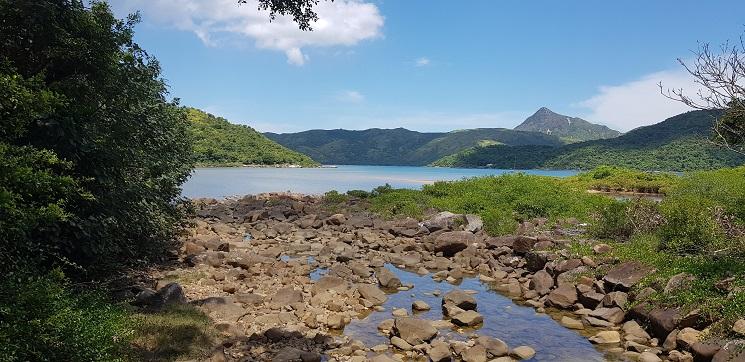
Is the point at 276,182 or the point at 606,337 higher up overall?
the point at 276,182

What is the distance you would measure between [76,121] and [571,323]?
12.4 m

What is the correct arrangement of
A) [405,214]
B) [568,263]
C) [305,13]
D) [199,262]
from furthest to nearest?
[405,214]
[199,262]
[568,263]
[305,13]

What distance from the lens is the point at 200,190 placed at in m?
57.1

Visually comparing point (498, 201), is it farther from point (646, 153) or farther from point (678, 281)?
point (646, 153)

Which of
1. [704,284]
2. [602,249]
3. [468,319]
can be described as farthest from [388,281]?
[704,284]

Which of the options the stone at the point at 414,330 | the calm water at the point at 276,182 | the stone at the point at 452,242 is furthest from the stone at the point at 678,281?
the calm water at the point at 276,182

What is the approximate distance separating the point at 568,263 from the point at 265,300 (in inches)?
384

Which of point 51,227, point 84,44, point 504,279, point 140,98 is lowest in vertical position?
point 504,279

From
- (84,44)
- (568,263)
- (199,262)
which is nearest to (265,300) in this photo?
(199,262)

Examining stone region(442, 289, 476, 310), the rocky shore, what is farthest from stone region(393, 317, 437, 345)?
stone region(442, 289, 476, 310)

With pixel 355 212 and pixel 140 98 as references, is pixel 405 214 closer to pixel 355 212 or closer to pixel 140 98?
pixel 355 212

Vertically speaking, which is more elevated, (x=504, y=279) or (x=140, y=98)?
(x=140, y=98)

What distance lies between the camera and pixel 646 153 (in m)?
121

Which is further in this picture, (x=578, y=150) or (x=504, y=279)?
(x=578, y=150)
